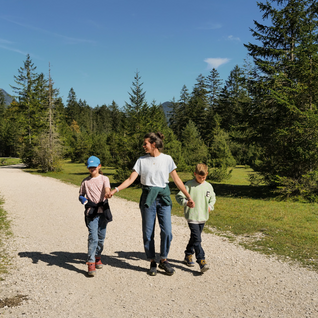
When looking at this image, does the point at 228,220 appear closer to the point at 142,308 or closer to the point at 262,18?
the point at 142,308

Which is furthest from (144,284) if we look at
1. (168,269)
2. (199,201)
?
(199,201)

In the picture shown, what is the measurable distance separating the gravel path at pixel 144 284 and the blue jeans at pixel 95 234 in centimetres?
36

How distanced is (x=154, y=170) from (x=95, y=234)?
149 centimetres

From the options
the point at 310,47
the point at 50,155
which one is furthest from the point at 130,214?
the point at 50,155

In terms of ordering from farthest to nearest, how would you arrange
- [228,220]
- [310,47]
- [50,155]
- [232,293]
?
[50,155]
[310,47]
[228,220]
[232,293]

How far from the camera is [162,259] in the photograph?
4.95 meters

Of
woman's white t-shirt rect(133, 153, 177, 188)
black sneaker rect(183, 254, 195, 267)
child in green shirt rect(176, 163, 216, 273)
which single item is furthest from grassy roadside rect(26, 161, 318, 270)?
woman's white t-shirt rect(133, 153, 177, 188)

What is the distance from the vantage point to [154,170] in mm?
4703

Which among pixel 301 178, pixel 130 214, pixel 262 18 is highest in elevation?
pixel 262 18

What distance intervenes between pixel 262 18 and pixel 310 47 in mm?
5467

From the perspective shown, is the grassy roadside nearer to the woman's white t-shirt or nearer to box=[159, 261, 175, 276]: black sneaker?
box=[159, 261, 175, 276]: black sneaker

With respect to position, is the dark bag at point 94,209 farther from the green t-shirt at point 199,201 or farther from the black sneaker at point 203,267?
the black sneaker at point 203,267

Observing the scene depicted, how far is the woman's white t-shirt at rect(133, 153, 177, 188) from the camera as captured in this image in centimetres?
469

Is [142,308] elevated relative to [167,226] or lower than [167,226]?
lower
